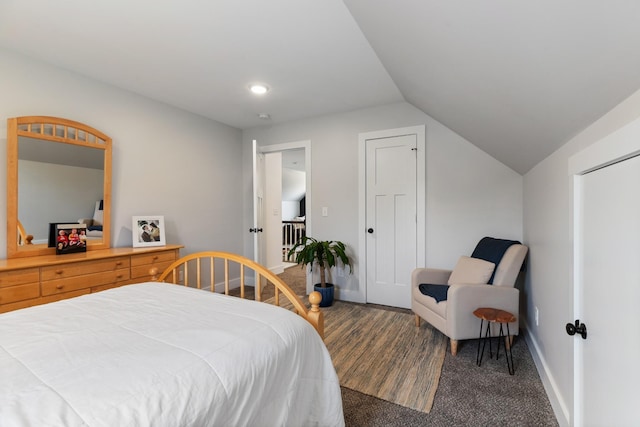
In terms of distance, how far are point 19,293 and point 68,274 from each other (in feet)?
0.94

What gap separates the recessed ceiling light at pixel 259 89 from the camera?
2.90m

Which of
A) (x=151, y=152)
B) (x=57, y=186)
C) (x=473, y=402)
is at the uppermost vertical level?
(x=151, y=152)

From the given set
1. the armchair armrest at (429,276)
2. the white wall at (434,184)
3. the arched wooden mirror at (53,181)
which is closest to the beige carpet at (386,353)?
the armchair armrest at (429,276)

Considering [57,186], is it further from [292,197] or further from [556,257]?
[292,197]

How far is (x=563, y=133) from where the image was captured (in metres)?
1.44

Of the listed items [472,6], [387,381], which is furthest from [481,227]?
[472,6]

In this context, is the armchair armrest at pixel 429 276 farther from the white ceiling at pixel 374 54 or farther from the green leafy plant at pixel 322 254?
the white ceiling at pixel 374 54

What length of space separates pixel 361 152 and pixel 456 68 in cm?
201

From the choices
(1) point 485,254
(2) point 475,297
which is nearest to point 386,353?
(2) point 475,297

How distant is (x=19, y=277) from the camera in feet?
6.63

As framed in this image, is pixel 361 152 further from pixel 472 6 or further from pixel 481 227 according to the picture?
pixel 472 6

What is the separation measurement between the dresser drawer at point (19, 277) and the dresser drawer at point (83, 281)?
0.25ft

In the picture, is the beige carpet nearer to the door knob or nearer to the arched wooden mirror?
the door knob

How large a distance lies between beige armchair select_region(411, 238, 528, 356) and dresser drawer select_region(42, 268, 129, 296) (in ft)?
8.99
